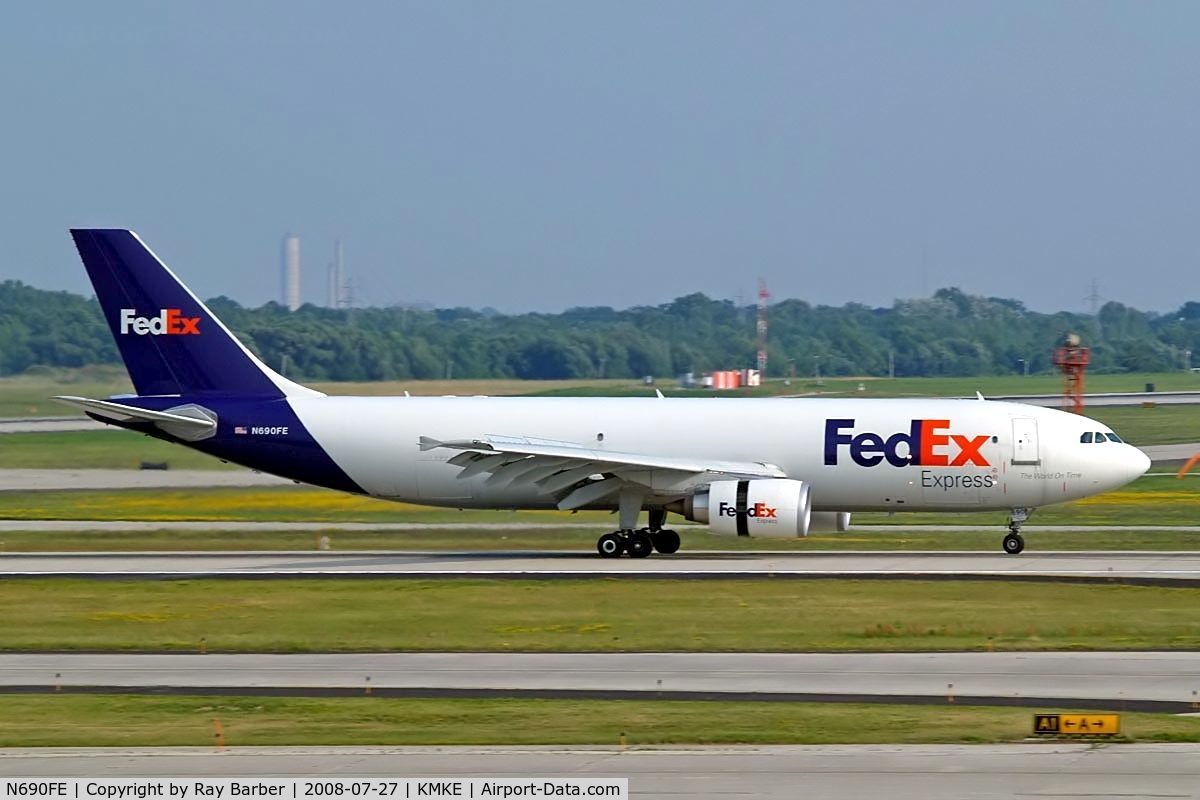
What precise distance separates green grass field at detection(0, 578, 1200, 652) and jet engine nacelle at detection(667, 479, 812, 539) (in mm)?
3895

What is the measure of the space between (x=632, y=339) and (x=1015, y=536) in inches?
3222

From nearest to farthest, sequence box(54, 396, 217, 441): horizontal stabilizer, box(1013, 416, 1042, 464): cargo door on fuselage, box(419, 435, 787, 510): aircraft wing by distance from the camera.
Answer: box(419, 435, 787, 510): aircraft wing
box(1013, 416, 1042, 464): cargo door on fuselage
box(54, 396, 217, 441): horizontal stabilizer

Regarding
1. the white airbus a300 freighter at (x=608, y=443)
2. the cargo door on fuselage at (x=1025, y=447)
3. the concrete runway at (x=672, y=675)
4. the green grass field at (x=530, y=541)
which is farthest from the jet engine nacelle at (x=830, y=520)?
the concrete runway at (x=672, y=675)

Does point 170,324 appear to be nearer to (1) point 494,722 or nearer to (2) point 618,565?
(2) point 618,565

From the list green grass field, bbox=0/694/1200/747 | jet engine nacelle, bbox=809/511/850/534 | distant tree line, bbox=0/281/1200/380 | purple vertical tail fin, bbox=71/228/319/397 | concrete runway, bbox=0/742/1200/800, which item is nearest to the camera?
concrete runway, bbox=0/742/1200/800

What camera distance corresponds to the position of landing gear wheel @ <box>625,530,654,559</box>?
133 ft

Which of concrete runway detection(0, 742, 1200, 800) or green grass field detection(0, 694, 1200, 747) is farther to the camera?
green grass field detection(0, 694, 1200, 747)

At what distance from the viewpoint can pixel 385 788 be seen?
16.1m

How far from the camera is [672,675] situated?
2397 cm

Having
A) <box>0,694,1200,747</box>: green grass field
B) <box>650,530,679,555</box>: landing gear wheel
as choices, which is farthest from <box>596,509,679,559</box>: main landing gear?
<box>0,694,1200,747</box>: green grass field

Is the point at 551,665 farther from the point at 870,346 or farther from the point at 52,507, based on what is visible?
the point at 870,346

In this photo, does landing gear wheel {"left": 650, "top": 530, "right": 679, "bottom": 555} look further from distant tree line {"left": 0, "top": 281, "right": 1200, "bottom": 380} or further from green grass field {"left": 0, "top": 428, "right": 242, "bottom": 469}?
distant tree line {"left": 0, "top": 281, "right": 1200, "bottom": 380}

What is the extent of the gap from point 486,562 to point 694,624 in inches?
446

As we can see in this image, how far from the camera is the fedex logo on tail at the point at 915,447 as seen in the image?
1586 inches
